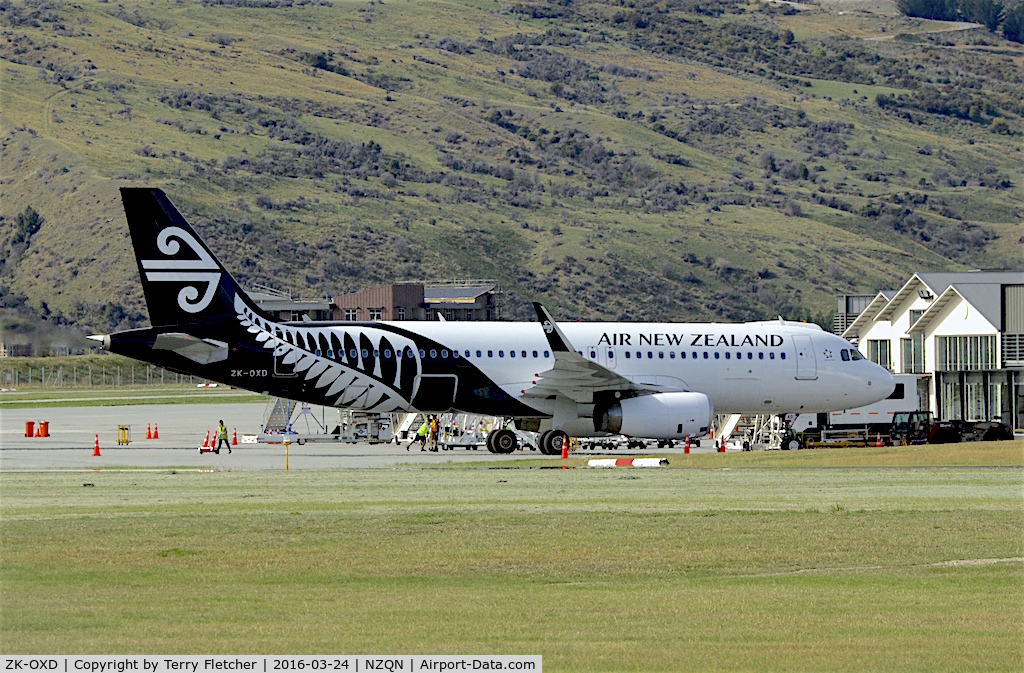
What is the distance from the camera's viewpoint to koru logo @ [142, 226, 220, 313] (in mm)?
42562

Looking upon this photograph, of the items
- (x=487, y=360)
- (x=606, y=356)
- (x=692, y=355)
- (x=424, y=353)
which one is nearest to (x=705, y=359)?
(x=692, y=355)

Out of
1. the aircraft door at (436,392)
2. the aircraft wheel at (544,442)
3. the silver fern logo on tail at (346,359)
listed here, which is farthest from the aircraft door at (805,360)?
the silver fern logo on tail at (346,359)

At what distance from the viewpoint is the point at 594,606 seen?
54.5 feet

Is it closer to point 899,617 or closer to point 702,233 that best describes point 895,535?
point 899,617

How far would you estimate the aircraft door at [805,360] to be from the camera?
48.3 metres

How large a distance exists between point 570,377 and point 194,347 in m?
10.2

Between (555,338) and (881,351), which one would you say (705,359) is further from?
(881,351)

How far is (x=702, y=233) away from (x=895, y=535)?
178 metres

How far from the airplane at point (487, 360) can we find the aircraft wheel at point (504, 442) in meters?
0.04

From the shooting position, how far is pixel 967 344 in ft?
229

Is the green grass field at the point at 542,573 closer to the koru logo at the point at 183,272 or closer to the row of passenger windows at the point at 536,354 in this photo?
the koru logo at the point at 183,272

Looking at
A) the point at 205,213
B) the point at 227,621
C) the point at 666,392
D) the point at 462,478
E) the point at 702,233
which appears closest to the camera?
the point at 227,621

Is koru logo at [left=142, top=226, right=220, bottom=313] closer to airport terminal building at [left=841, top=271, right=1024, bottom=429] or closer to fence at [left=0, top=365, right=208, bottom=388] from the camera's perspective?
airport terminal building at [left=841, top=271, right=1024, bottom=429]

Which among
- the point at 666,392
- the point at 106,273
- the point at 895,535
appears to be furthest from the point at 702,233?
the point at 895,535
